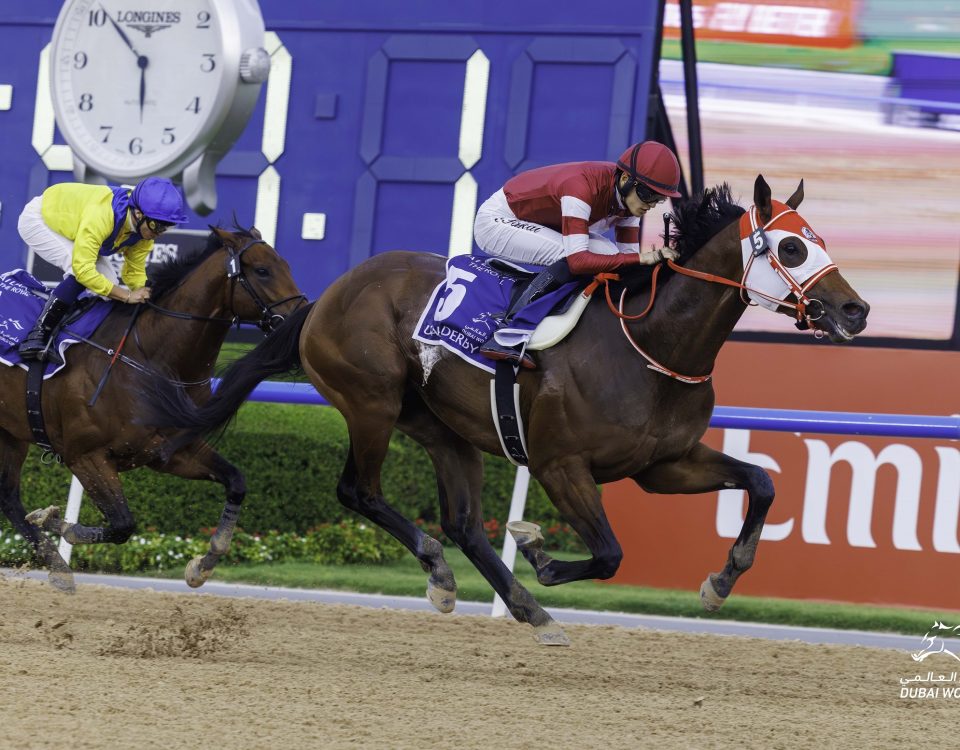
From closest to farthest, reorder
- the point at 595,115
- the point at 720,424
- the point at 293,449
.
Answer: the point at 720,424
the point at 293,449
the point at 595,115

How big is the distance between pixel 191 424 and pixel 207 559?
0.51 metres

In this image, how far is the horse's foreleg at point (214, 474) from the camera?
463 centimetres

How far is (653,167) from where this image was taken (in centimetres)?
371

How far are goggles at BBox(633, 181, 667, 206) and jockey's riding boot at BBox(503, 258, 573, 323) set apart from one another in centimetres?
29

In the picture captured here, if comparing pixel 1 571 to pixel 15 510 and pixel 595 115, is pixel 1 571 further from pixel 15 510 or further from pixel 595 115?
pixel 595 115

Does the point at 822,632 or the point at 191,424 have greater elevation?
the point at 191,424

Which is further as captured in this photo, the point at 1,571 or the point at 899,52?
the point at 899,52

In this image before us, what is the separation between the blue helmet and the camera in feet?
14.7

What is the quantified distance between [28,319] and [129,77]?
81.7 inches

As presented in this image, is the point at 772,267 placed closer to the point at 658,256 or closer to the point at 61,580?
the point at 658,256

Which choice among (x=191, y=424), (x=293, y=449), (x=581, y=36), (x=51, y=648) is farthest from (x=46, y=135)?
(x=51, y=648)

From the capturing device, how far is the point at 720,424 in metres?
4.91

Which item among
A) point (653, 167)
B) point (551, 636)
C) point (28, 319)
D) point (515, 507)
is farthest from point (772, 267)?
point (28, 319)

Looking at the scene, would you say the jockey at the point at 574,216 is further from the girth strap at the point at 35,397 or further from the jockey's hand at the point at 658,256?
the girth strap at the point at 35,397
